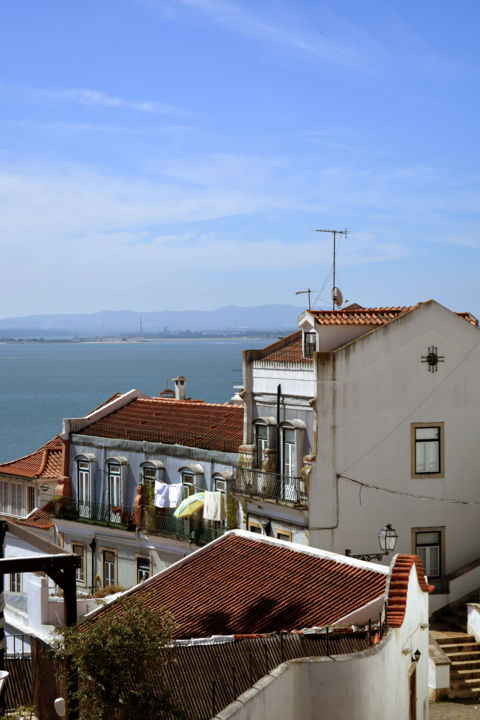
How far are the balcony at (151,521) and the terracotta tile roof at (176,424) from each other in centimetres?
258

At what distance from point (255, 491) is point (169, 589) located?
34.9ft

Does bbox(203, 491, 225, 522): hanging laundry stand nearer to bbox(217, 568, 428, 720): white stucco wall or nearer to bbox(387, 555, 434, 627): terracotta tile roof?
bbox(387, 555, 434, 627): terracotta tile roof

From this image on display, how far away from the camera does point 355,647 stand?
17.1m

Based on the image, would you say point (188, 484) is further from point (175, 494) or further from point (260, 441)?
point (260, 441)

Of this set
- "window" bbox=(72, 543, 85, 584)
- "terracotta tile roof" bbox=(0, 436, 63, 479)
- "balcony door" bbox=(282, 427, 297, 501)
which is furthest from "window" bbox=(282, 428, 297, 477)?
"terracotta tile roof" bbox=(0, 436, 63, 479)

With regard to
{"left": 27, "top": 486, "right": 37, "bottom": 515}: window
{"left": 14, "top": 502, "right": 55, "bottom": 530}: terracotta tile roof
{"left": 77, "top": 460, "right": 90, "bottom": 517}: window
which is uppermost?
{"left": 77, "top": 460, "right": 90, "bottom": 517}: window

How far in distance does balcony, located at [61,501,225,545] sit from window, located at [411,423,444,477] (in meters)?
6.73

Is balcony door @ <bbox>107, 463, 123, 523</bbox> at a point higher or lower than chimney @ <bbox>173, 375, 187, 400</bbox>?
lower

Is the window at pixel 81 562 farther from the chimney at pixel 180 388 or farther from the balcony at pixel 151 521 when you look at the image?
the chimney at pixel 180 388

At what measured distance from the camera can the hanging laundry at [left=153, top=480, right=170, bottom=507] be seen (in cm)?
3762

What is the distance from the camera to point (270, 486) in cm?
3281

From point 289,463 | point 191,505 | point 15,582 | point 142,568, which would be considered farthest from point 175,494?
point 15,582

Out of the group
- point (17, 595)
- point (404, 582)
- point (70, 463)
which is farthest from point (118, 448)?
point (404, 582)

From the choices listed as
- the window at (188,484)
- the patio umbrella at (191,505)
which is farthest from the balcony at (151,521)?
the window at (188,484)
